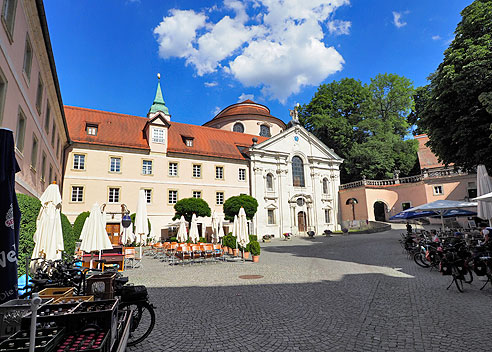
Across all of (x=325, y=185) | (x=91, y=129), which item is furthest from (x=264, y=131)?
(x=91, y=129)

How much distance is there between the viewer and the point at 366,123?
41.8 metres

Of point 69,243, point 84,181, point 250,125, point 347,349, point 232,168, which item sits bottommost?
point 347,349

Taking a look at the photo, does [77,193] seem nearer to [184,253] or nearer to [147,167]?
[147,167]

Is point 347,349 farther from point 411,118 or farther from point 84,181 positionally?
point 411,118

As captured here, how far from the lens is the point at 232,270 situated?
13.1 m

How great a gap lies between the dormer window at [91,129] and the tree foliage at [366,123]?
30736 millimetres

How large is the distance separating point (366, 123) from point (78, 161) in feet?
121

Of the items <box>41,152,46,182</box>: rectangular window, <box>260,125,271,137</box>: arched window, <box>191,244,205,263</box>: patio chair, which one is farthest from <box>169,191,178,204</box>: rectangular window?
<box>260,125,271,137</box>: arched window

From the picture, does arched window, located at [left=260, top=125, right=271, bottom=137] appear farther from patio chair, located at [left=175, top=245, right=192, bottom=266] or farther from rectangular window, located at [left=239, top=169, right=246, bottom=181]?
patio chair, located at [left=175, top=245, right=192, bottom=266]

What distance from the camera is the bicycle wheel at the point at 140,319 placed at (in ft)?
16.6

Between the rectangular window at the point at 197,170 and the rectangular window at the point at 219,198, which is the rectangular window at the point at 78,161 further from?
the rectangular window at the point at 219,198

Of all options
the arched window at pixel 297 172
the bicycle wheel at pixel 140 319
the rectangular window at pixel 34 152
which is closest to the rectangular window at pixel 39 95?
the rectangular window at pixel 34 152

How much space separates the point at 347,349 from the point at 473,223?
79.5 feet

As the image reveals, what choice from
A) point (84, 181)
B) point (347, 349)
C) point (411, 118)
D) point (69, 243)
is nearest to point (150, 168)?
point (84, 181)
